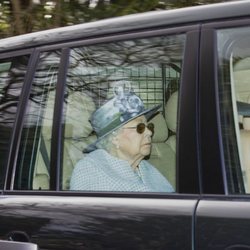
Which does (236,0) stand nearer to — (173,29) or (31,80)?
(173,29)

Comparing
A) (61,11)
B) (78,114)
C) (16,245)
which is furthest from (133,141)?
(61,11)

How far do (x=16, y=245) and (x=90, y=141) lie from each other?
1.82ft

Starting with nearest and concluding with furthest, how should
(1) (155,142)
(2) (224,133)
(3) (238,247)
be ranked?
(3) (238,247)
(2) (224,133)
(1) (155,142)

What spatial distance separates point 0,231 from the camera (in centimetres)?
264

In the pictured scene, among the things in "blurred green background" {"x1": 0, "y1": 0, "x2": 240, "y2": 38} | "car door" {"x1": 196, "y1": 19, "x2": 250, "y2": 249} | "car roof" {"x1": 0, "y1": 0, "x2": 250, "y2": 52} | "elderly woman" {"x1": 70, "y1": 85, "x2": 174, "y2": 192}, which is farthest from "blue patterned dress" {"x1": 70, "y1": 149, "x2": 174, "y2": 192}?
"blurred green background" {"x1": 0, "y1": 0, "x2": 240, "y2": 38}

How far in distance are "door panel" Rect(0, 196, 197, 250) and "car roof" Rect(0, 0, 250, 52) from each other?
0.73m

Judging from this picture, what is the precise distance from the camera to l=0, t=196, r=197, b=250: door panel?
2.14 metres

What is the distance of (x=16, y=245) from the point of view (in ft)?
8.38

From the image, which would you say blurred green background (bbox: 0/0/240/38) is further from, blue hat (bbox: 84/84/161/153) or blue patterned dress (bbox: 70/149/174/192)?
blue patterned dress (bbox: 70/149/174/192)

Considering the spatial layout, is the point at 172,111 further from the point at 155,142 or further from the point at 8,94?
the point at 8,94

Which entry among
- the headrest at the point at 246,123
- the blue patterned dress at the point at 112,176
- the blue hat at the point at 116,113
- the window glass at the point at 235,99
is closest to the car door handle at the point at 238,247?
the window glass at the point at 235,99

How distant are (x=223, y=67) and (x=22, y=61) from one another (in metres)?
1.11

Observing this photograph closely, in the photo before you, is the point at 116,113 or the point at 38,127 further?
the point at 38,127

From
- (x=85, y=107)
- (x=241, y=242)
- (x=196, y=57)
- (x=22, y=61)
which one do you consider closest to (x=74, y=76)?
(x=85, y=107)
